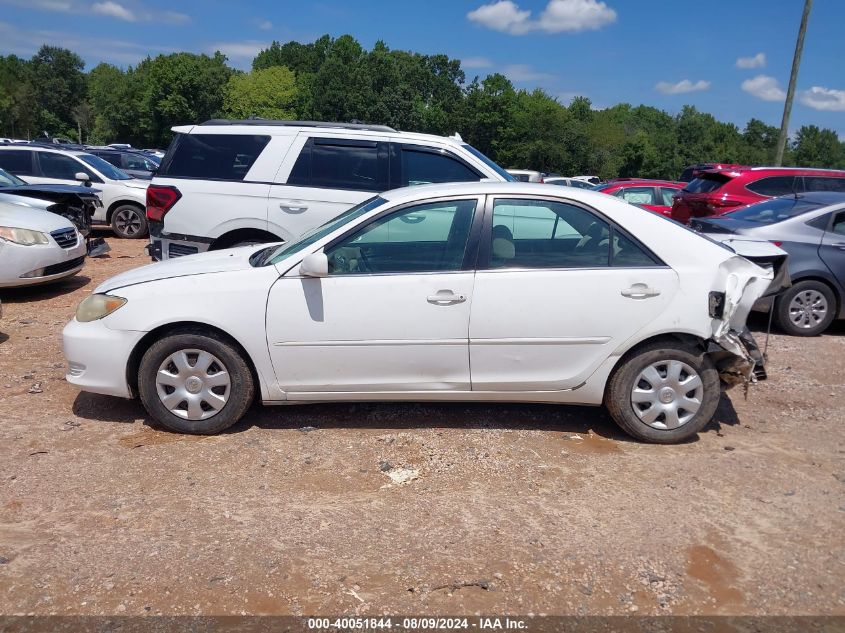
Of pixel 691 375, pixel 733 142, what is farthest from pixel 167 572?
pixel 733 142

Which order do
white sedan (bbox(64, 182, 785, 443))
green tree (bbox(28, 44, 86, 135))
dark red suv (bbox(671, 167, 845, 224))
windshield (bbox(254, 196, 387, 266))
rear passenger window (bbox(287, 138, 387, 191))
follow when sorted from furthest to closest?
green tree (bbox(28, 44, 86, 135))
dark red suv (bbox(671, 167, 845, 224))
rear passenger window (bbox(287, 138, 387, 191))
windshield (bbox(254, 196, 387, 266))
white sedan (bbox(64, 182, 785, 443))

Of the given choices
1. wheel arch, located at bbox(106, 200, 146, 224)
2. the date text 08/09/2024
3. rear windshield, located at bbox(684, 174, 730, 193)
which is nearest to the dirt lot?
the date text 08/09/2024

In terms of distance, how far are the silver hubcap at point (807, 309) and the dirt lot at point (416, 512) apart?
91.6 inches

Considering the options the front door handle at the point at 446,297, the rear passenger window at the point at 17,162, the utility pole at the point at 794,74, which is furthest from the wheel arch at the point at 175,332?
the utility pole at the point at 794,74

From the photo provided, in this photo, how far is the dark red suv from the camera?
10664mm

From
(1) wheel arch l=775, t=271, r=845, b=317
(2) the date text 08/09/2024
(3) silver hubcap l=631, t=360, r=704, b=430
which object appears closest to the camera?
(2) the date text 08/09/2024

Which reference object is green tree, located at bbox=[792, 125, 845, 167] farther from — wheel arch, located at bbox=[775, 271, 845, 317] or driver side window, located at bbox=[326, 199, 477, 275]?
driver side window, located at bbox=[326, 199, 477, 275]

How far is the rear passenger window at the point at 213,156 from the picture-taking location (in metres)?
7.23

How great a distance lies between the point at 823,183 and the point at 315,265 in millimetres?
10244

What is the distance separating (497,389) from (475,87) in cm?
7938

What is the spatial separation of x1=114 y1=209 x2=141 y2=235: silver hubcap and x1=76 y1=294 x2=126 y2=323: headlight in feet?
33.0

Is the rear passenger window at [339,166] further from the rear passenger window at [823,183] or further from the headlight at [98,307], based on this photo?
the rear passenger window at [823,183]

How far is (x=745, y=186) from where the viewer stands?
1098 centimetres

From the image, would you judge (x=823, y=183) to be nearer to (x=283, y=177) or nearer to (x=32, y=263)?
(x=283, y=177)
